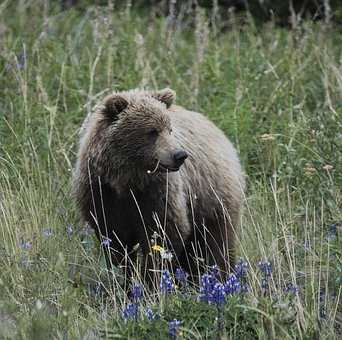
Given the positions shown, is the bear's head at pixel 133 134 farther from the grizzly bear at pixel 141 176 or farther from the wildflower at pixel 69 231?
the wildflower at pixel 69 231

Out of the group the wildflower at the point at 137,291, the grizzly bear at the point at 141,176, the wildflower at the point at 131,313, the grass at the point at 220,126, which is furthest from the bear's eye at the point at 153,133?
the wildflower at the point at 131,313

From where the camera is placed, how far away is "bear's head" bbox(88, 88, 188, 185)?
19.7 ft

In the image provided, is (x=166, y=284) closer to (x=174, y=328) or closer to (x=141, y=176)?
(x=174, y=328)

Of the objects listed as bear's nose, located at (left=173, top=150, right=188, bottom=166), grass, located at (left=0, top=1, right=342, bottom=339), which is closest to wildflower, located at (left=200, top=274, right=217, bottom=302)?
grass, located at (left=0, top=1, right=342, bottom=339)

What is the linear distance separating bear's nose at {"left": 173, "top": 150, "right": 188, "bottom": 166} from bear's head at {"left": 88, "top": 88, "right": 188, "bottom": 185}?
14cm

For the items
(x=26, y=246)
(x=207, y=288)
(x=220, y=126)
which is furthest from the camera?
(x=220, y=126)

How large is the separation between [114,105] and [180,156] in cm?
58

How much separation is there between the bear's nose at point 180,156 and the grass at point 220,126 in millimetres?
644

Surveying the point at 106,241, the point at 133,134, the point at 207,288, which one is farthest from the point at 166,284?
the point at 133,134

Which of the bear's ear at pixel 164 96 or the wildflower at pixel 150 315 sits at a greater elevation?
the bear's ear at pixel 164 96

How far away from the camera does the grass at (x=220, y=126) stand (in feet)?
15.8

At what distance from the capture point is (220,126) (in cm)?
825

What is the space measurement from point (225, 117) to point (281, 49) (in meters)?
2.47

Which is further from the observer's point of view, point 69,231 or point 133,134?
point 69,231
